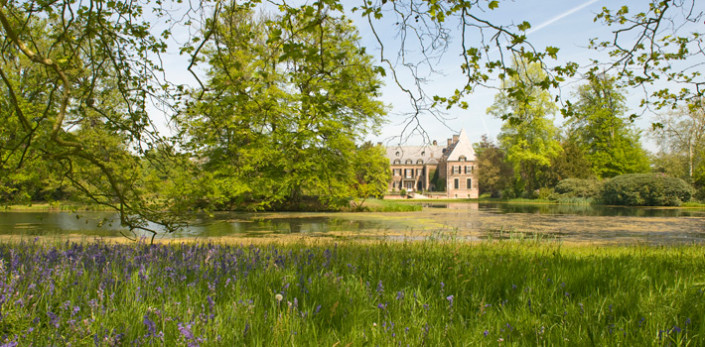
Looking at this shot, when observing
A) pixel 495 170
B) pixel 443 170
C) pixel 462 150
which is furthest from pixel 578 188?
pixel 443 170

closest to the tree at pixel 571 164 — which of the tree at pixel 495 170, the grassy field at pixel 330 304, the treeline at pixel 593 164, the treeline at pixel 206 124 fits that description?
the treeline at pixel 593 164

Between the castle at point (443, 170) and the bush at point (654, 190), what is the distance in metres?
25.2

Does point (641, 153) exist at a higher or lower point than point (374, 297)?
higher

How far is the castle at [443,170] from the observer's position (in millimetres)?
62875

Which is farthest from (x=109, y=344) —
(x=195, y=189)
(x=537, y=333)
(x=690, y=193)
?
(x=690, y=193)

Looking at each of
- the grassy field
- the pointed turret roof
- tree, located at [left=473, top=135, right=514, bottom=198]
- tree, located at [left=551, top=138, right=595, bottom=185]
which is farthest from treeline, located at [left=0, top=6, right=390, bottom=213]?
the pointed turret roof

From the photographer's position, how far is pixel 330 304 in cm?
270

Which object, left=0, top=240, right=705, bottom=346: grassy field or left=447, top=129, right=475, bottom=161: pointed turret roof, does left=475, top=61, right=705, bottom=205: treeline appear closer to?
left=447, top=129, right=475, bottom=161: pointed turret roof

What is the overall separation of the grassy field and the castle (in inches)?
1932

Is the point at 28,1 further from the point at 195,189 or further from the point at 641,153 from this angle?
the point at 641,153

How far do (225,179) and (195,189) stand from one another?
1256 centimetres

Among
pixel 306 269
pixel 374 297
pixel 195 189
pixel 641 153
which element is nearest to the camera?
pixel 374 297

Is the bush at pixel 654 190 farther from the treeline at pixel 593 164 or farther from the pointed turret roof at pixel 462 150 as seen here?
the pointed turret roof at pixel 462 150

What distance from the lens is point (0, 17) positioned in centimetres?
306
